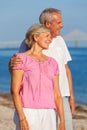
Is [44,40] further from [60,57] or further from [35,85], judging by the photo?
[60,57]

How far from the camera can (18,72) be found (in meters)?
5.06

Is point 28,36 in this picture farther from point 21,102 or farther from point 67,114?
point 67,114

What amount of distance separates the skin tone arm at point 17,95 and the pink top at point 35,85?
1.8 inches

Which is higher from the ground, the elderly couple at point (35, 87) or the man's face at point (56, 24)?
the man's face at point (56, 24)

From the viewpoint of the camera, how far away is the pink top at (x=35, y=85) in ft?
16.5

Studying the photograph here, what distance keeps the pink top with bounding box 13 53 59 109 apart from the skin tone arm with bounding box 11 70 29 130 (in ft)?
0.15

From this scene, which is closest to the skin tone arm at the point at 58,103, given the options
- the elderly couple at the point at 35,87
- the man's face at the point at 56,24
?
the elderly couple at the point at 35,87

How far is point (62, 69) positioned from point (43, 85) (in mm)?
800

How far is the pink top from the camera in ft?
16.5

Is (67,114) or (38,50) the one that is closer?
(38,50)

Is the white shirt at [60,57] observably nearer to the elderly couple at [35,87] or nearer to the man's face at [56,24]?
the man's face at [56,24]

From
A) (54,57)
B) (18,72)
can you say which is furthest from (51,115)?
(54,57)

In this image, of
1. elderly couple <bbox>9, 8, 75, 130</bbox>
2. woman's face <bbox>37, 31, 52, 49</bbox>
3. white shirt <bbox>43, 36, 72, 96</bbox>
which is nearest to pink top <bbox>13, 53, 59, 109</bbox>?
elderly couple <bbox>9, 8, 75, 130</bbox>

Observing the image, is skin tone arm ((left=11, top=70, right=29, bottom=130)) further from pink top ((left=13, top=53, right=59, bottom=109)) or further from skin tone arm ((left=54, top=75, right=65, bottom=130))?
skin tone arm ((left=54, top=75, right=65, bottom=130))
